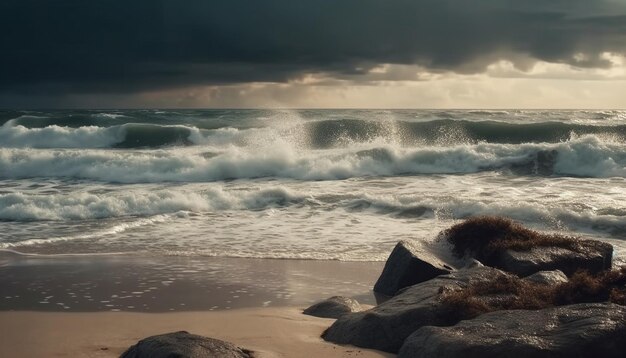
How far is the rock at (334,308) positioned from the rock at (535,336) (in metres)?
1.95

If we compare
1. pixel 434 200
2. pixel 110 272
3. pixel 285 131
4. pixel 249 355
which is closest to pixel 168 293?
pixel 110 272

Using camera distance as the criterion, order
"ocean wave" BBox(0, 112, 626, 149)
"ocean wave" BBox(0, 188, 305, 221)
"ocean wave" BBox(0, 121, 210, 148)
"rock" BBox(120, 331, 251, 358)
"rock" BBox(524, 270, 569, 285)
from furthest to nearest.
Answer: "ocean wave" BBox(0, 121, 210, 148)
"ocean wave" BBox(0, 112, 626, 149)
"ocean wave" BBox(0, 188, 305, 221)
"rock" BBox(524, 270, 569, 285)
"rock" BBox(120, 331, 251, 358)

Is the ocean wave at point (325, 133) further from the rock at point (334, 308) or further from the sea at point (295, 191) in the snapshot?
the rock at point (334, 308)

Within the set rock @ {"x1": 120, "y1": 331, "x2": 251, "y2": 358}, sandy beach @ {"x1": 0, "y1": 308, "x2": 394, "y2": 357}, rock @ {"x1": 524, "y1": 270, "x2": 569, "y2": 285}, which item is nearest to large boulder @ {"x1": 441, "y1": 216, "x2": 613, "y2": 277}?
rock @ {"x1": 524, "y1": 270, "x2": 569, "y2": 285}

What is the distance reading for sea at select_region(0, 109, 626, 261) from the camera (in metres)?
11.8

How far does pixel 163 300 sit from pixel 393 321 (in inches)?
123

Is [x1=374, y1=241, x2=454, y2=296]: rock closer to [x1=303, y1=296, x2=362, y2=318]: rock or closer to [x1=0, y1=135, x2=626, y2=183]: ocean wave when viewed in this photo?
[x1=303, y1=296, x2=362, y2=318]: rock

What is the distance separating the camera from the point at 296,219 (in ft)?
45.4

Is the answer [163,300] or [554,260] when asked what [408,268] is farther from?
[163,300]

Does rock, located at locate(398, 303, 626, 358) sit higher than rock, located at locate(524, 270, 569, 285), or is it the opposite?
rock, located at locate(398, 303, 626, 358)

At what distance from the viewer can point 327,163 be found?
75.1ft

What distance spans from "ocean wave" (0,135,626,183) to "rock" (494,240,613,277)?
552 inches

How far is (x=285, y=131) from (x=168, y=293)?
2798 cm

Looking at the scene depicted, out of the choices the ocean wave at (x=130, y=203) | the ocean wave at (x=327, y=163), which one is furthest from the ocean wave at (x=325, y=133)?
the ocean wave at (x=130, y=203)
